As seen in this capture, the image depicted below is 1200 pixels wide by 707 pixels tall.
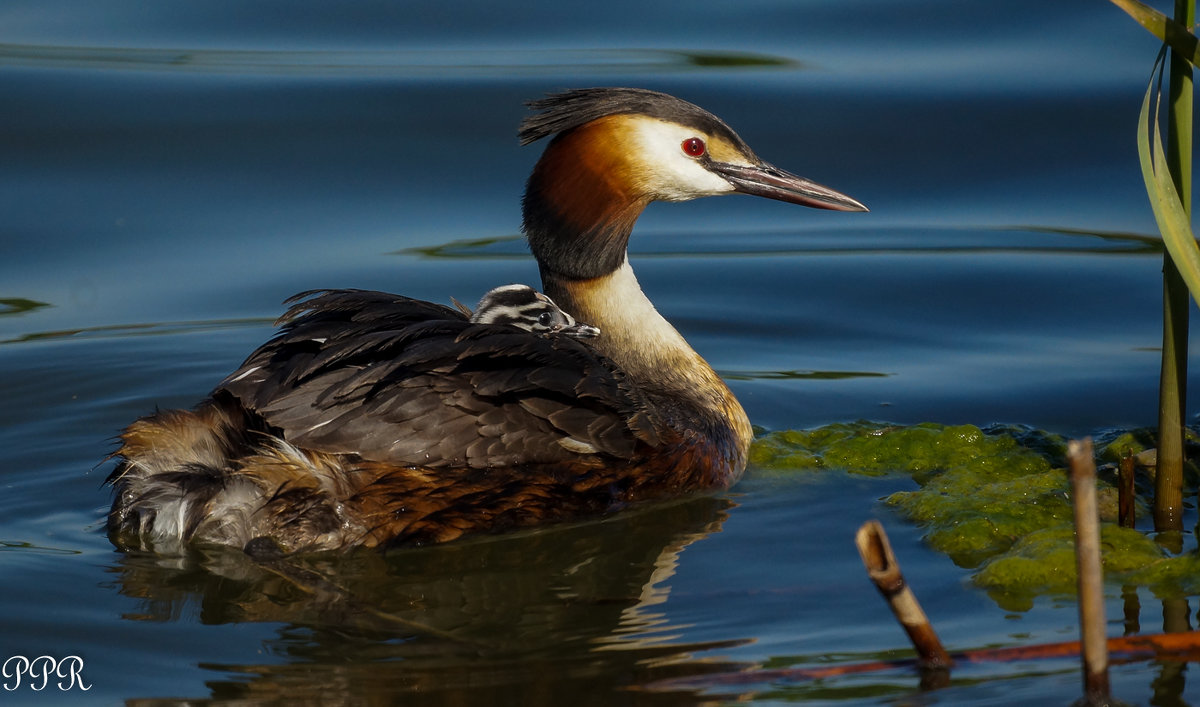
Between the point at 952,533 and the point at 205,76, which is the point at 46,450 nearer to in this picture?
the point at 952,533

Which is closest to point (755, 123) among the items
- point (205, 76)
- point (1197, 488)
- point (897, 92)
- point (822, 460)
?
point (897, 92)

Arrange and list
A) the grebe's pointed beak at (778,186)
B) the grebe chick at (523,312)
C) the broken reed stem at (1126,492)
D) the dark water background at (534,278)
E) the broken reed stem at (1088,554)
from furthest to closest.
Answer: the grebe's pointed beak at (778,186) < the grebe chick at (523,312) < the broken reed stem at (1126,492) < the dark water background at (534,278) < the broken reed stem at (1088,554)

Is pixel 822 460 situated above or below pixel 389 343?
below

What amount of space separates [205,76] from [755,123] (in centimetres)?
335

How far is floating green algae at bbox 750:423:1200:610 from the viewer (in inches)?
167

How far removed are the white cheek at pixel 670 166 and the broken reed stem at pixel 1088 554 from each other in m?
2.85

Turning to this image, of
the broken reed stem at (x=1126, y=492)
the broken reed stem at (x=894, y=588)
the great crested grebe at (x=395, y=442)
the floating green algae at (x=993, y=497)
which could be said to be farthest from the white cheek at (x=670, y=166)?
the broken reed stem at (x=894, y=588)

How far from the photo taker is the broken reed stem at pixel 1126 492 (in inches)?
173

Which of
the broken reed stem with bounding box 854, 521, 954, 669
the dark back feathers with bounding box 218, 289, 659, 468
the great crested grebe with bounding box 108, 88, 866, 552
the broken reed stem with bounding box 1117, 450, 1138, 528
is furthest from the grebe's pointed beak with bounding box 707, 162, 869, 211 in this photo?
the broken reed stem with bounding box 854, 521, 954, 669

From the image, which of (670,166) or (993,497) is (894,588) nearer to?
(993,497)

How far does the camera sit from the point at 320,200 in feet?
27.4

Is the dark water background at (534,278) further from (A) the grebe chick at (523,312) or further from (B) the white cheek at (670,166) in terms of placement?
(B) the white cheek at (670,166)

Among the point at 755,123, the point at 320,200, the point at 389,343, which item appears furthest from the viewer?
the point at 755,123

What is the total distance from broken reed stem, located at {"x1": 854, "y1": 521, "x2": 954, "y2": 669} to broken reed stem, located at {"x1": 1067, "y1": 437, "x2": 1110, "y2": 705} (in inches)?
13.1
